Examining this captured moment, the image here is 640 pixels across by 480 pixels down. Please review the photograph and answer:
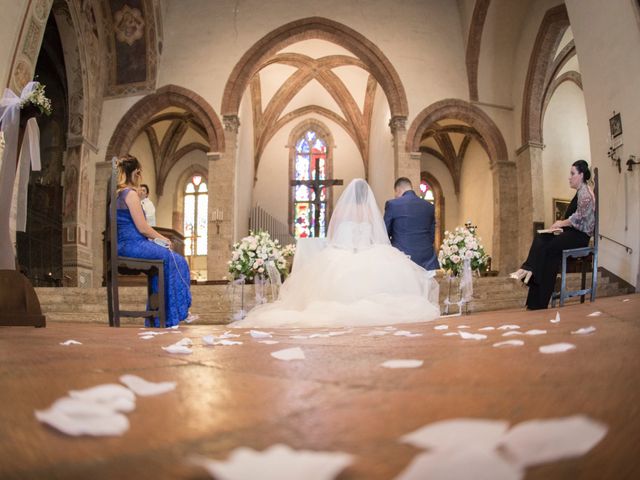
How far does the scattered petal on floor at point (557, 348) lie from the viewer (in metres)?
1.69

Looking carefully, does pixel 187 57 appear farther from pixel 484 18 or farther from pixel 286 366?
pixel 286 366

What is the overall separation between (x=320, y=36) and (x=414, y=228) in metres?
9.67

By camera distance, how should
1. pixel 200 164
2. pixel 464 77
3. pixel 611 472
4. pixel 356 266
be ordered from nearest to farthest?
pixel 611 472 → pixel 356 266 → pixel 464 77 → pixel 200 164

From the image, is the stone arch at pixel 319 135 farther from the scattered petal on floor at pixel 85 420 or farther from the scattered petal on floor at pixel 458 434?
the scattered petal on floor at pixel 458 434

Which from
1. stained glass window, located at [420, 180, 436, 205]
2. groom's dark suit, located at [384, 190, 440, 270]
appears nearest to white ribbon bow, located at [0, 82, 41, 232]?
groom's dark suit, located at [384, 190, 440, 270]

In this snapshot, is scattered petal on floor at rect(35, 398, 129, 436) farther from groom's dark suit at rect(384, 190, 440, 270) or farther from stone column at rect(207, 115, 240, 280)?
stone column at rect(207, 115, 240, 280)

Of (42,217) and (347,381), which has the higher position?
(42,217)

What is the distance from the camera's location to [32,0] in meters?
9.12

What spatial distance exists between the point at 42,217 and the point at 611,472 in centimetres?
1473

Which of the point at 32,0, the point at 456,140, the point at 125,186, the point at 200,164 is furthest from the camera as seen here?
the point at 200,164

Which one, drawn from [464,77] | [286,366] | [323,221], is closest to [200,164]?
[323,221]

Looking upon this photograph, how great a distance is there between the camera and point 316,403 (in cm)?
109

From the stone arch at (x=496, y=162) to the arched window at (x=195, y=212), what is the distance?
10827 millimetres

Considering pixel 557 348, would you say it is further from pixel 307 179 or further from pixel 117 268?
pixel 307 179
